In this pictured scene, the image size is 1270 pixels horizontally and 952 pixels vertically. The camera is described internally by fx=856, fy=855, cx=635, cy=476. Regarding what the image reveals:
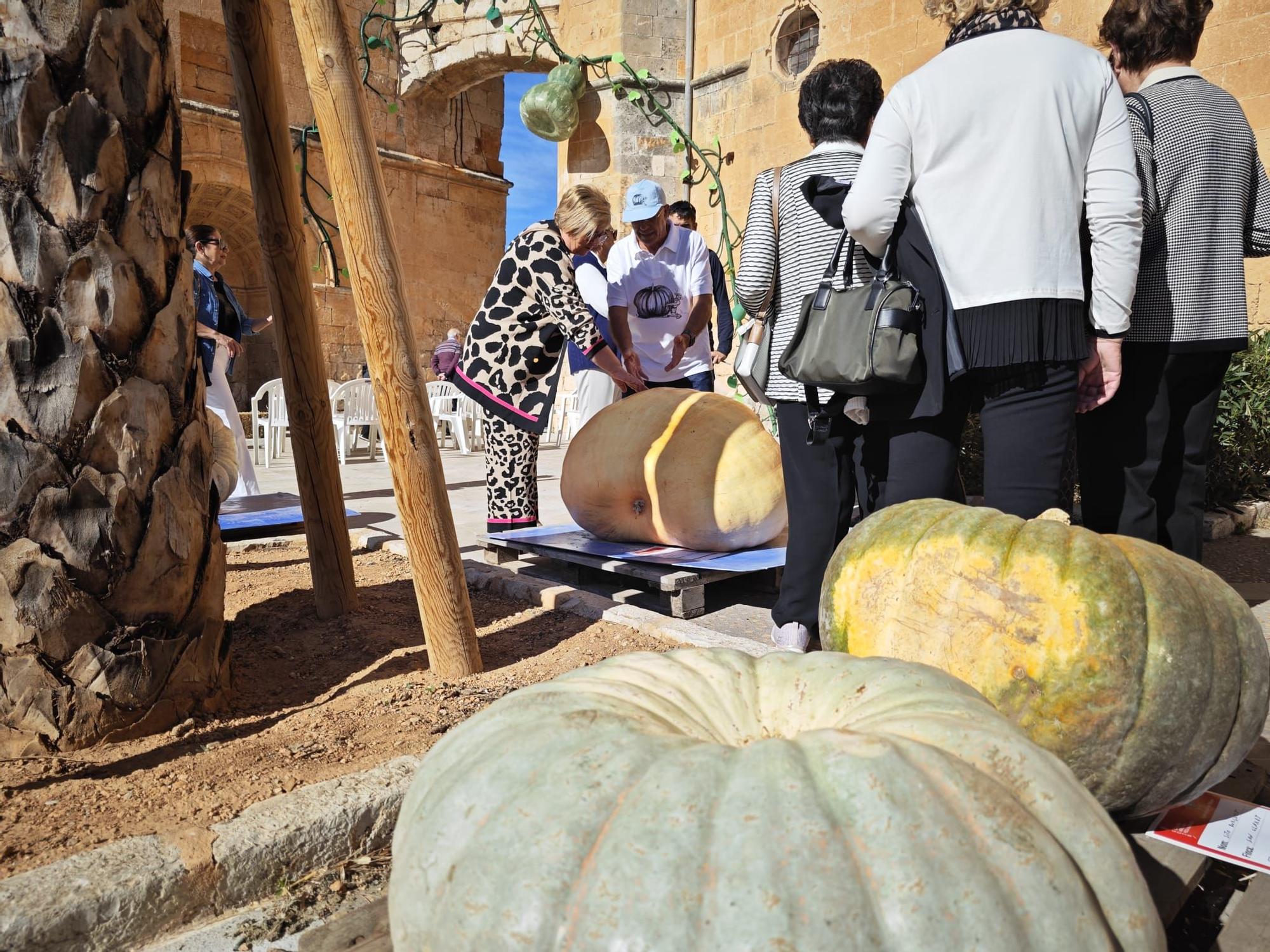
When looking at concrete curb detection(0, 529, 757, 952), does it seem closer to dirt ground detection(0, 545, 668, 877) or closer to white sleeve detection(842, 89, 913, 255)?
dirt ground detection(0, 545, 668, 877)

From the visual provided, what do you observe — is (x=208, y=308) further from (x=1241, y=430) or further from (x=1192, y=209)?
(x=1241, y=430)

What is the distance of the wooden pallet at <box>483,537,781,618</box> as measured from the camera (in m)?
3.60

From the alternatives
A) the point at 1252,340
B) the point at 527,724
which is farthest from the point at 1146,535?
the point at 1252,340

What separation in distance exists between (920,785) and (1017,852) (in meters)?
0.13

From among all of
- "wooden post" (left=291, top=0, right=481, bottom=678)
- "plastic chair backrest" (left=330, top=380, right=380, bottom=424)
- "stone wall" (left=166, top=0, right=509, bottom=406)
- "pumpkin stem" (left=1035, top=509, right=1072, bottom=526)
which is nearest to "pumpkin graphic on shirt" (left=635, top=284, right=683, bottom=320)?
"wooden post" (left=291, top=0, right=481, bottom=678)

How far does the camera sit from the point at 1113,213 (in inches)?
91.1

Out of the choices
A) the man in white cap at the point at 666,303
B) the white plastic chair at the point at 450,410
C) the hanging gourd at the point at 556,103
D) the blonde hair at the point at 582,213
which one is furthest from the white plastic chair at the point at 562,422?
the blonde hair at the point at 582,213

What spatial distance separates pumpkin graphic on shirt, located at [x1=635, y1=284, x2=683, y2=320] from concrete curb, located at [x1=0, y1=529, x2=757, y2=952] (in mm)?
3498

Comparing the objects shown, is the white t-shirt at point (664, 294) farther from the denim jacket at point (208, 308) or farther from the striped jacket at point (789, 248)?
the denim jacket at point (208, 308)

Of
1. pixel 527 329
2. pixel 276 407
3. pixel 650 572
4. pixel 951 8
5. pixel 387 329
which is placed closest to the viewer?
pixel 387 329

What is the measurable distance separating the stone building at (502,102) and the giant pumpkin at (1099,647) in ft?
24.7

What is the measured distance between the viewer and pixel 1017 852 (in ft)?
3.26

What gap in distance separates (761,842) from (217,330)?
630cm

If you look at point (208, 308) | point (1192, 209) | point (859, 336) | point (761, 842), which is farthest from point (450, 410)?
point (761, 842)
